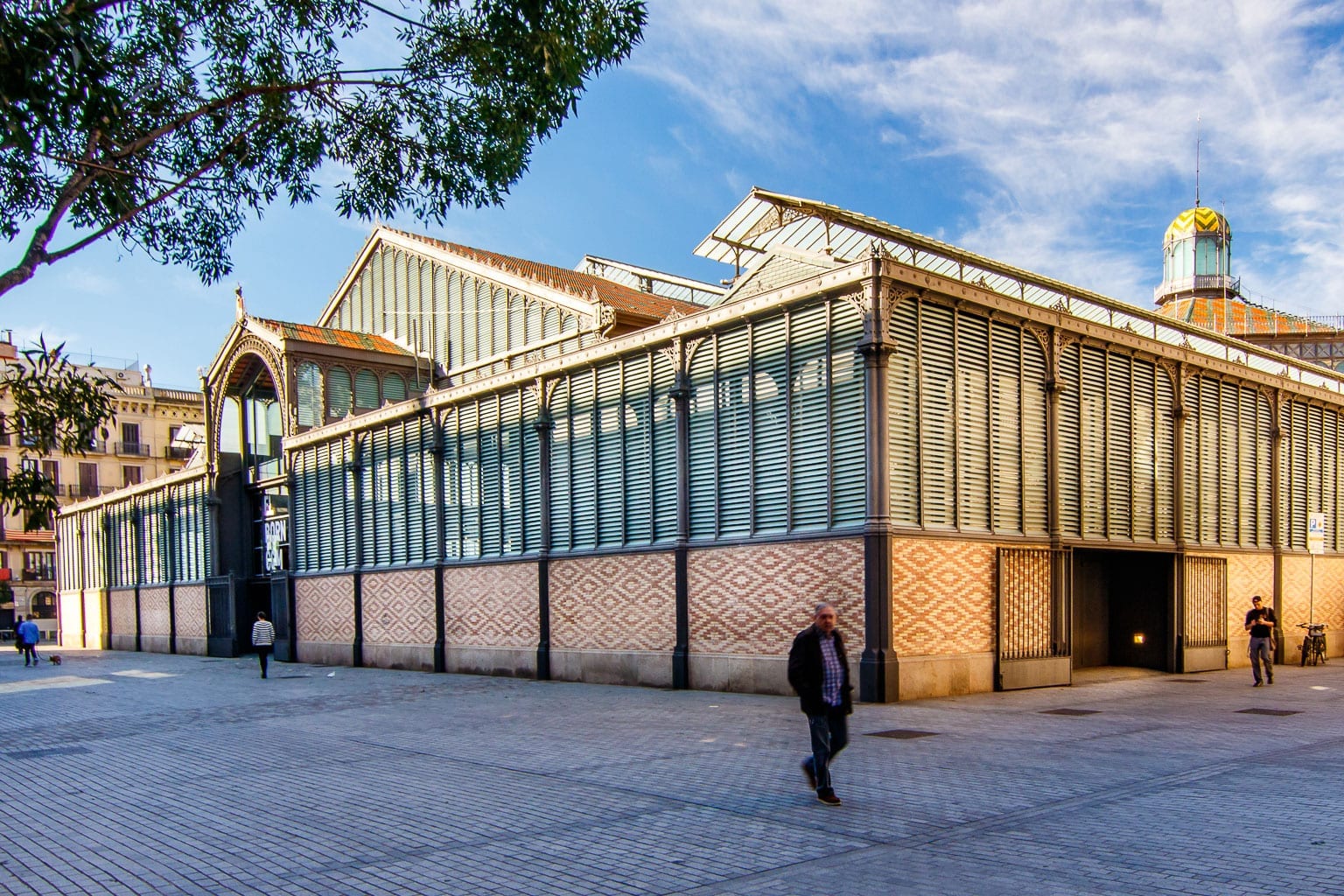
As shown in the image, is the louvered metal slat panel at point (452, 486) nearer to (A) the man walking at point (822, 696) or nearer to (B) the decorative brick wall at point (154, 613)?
(A) the man walking at point (822, 696)

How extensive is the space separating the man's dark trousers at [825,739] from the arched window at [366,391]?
28248 millimetres

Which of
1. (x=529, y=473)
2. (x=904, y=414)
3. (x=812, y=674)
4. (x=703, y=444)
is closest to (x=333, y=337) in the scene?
(x=529, y=473)

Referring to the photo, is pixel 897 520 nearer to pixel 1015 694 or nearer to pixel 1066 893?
pixel 1015 694

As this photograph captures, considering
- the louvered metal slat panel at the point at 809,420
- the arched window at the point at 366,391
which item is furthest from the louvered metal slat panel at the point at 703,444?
the arched window at the point at 366,391

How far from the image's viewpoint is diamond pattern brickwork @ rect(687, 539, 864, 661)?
55.4 feet

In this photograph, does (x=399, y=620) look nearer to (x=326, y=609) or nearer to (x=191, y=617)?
(x=326, y=609)

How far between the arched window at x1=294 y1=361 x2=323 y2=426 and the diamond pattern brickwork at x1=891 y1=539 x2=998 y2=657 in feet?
75.7

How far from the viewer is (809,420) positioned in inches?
704

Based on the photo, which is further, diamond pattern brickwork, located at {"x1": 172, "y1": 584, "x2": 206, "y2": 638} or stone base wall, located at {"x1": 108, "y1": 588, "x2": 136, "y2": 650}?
stone base wall, located at {"x1": 108, "y1": 588, "x2": 136, "y2": 650}

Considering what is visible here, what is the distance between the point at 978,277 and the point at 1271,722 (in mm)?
9810

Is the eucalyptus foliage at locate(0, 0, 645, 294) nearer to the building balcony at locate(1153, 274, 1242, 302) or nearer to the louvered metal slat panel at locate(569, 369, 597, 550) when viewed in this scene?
the louvered metal slat panel at locate(569, 369, 597, 550)

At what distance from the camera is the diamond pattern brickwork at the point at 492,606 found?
24.1m

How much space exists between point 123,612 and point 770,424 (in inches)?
1500

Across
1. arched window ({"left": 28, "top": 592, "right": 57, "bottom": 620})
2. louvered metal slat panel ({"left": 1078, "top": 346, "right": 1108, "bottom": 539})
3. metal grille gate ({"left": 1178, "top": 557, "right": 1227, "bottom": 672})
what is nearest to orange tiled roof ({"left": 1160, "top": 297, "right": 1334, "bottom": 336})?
metal grille gate ({"left": 1178, "top": 557, "right": 1227, "bottom": 672})
